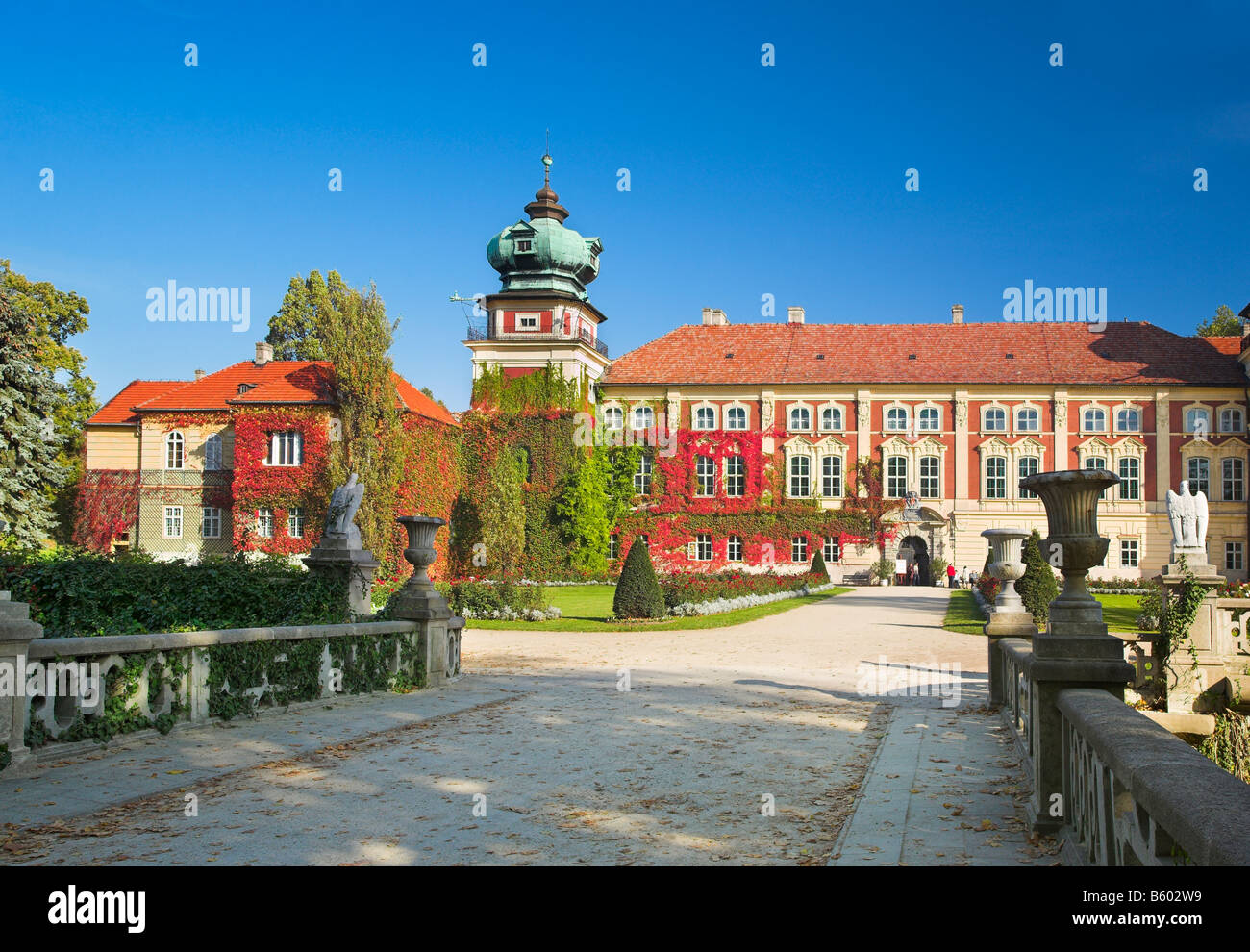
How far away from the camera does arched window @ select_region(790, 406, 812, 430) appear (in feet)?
157

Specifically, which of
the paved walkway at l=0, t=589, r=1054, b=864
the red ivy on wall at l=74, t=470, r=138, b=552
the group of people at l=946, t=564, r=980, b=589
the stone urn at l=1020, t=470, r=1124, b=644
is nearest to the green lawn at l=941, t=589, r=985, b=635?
the group of people at l=946, t=564, r=980, b=589

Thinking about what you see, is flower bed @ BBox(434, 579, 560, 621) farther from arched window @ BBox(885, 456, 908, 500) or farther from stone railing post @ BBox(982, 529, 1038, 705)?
arched window @ BBox(885, 456, 908, 500)

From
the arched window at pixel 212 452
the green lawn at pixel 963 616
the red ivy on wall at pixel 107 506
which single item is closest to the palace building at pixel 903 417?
the green lawn at pixel 963 616

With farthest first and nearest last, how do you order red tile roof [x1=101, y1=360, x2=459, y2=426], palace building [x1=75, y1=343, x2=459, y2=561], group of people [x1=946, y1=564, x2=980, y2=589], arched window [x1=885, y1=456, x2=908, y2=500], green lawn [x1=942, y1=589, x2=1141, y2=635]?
1. arched window [x1=885, y1=456, x2=908, y2=500]
2. group of people [x1=946, y1=564, x2=980, y2=589]
3. red tile roof [x1=101, y1=360, x2=459, y2=426]
4. palace building [x1=75, y1=343, x2=459, y2=561]
5. green lawn [x1=942, y1=589, x2=1141, y2=635]

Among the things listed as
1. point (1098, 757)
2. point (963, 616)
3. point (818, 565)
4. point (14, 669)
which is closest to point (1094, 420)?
point (818, 565)

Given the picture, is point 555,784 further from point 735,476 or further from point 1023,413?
point 1023,413

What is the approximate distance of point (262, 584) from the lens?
10789 mm

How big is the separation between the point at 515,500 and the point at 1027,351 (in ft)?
87.4

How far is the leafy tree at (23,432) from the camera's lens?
24781mm

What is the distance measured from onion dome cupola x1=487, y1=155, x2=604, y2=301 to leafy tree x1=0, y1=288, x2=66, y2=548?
2386cm

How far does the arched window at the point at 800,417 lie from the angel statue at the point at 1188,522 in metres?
32.2

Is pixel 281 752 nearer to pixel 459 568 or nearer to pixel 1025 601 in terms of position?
pixel 1025 601

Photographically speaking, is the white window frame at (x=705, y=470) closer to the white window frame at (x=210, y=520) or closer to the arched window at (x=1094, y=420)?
the arched window at (x=1094, y=420)
